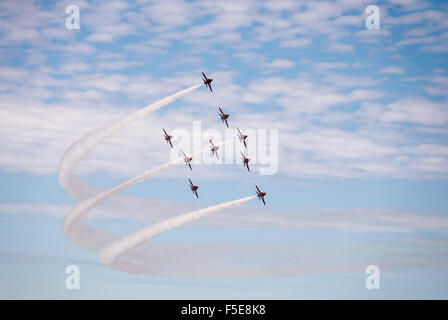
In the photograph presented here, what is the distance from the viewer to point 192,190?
15650 cm

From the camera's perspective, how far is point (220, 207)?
144m

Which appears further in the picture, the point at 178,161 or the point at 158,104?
the point at 178,161

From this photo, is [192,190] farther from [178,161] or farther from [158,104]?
[158,104]
